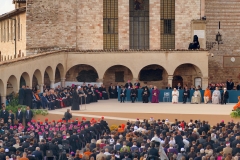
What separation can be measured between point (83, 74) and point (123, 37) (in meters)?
3.95

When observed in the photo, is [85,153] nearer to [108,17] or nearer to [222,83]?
[108,17]

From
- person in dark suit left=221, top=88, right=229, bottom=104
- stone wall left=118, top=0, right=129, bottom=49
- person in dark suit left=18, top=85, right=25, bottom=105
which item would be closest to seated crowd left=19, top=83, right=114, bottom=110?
person in dark suit left=18, top=85, right=25, bottom=105

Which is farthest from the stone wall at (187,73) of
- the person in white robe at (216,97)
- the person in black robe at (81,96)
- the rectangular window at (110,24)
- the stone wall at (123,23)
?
the person in black robe at (81,96)

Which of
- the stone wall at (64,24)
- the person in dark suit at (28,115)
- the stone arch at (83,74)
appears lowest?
the person in dark suit at (28,115)

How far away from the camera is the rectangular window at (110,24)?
63812 mm

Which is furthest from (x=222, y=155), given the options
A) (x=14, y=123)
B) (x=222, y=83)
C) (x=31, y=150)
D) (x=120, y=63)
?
(x=222, y=83)

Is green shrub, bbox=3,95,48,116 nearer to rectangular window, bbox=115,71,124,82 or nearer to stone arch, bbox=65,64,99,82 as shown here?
stone arch, bbox=65,64,99,82

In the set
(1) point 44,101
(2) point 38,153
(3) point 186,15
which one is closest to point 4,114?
(1) point 44,101

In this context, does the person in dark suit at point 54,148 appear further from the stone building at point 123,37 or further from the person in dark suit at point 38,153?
the stone building at point 123,37

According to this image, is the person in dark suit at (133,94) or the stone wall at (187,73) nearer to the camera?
the person in dark suit at (133,94)

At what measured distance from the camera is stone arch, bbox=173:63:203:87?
63.2m

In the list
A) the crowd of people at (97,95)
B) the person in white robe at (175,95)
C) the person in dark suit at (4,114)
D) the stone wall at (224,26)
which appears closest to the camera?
the person in dark suit at (4,114)

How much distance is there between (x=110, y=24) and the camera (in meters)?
63.9

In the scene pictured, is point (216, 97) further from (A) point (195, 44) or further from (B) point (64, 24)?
(B) point (64, 24)
